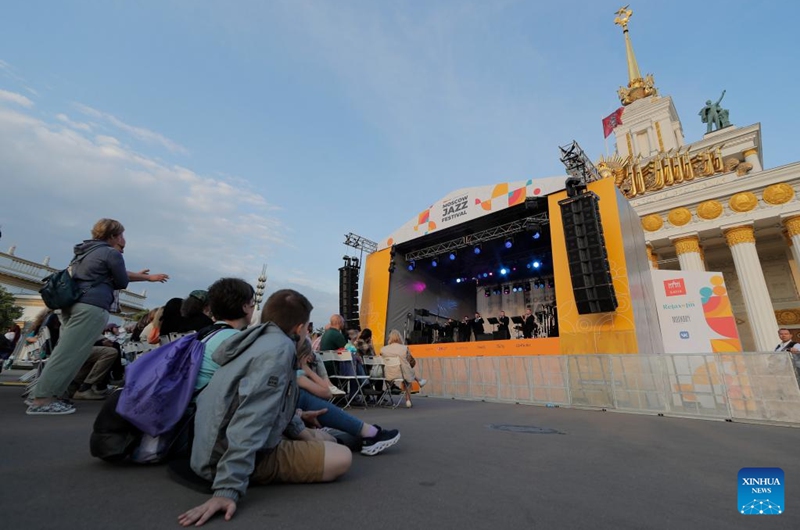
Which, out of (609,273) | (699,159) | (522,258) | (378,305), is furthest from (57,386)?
(699,159)

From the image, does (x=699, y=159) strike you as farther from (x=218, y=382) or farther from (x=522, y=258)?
(x=218, y=382)

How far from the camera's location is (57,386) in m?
3.15

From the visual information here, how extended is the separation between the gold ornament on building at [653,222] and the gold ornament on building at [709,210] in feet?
5.18

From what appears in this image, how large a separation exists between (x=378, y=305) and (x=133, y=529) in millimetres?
12764

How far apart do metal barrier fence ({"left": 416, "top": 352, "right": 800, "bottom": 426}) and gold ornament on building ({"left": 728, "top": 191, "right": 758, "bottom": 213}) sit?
14.5 m

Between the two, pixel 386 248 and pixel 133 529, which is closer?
pixel 133 529

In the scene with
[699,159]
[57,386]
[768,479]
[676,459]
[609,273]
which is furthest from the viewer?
[699,159]

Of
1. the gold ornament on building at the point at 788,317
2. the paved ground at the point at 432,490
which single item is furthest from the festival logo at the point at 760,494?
the gold ornament on building at the point at 788,317

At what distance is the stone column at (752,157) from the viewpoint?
1835cm

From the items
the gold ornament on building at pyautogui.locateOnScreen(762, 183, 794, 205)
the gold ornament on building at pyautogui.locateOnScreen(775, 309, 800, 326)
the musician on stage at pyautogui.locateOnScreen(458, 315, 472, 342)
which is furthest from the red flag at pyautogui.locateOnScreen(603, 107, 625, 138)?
the musician on stage at pyautogui.locateOnScreen(458, 315, 472, 342)

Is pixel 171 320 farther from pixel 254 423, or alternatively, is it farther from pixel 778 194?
pixel 778 194

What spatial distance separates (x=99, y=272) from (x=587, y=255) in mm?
9604

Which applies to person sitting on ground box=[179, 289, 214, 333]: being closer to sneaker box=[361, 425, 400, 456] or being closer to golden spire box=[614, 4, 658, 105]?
sneaker box=[361, 425, 400, 456]

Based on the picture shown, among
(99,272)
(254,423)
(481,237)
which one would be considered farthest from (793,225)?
(99,272)
